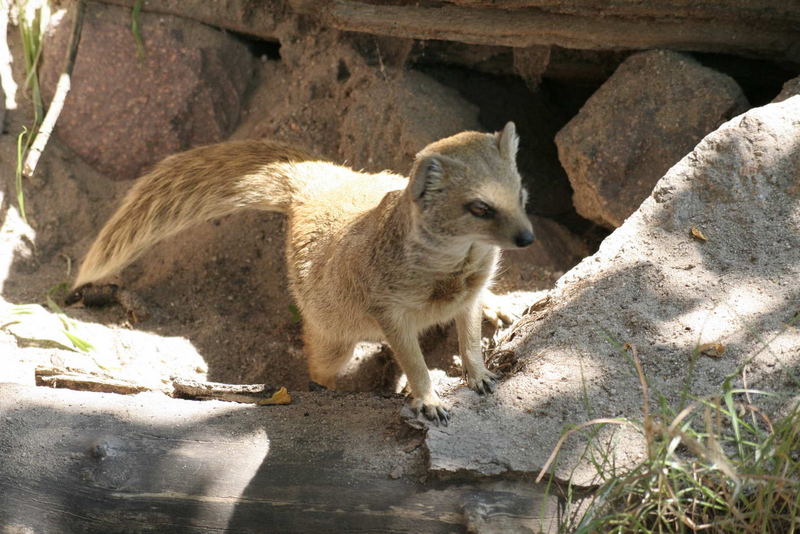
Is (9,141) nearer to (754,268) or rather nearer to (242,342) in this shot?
(242,342)

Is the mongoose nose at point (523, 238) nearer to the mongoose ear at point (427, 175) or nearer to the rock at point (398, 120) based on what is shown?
the mongoose ear at point (427, 175)

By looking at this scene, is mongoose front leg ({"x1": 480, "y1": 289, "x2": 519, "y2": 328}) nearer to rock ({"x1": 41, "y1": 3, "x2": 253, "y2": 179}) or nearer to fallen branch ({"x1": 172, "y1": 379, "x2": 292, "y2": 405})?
fallen branch ({"x1": 172, "y1": 379, "x2": 292, "y2": 405})

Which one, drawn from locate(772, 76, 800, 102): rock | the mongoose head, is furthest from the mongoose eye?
locate(772, 76, 800, 102): rock

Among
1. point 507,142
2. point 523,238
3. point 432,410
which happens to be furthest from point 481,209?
point 432,410

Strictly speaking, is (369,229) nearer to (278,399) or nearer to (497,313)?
(278,399)

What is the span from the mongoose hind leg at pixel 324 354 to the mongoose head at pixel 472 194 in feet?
3.51

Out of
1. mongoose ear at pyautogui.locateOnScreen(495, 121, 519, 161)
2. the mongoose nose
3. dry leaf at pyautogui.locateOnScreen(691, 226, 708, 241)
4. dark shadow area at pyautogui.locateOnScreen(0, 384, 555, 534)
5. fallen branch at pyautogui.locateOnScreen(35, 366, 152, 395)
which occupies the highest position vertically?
mongoose ear at pyautogui.locateOnScreen(495, 121, 519, 161)

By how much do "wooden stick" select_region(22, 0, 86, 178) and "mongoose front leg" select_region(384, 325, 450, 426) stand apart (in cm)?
242

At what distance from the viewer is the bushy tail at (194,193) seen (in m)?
3.53

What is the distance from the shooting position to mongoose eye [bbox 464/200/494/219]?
2.44 metres

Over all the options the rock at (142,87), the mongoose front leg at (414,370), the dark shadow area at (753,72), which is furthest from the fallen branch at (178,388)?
the dark shadow area at (753,72)

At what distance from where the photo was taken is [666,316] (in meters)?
2.61

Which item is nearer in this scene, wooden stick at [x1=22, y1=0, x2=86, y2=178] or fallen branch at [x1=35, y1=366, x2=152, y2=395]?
fallen branch at [x1=35, y1=366, x2=152, y2=395]

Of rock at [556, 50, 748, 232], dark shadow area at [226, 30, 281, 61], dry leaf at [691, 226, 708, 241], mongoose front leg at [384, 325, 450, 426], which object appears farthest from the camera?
dark shadow area at [226, 30, 281, 61]
